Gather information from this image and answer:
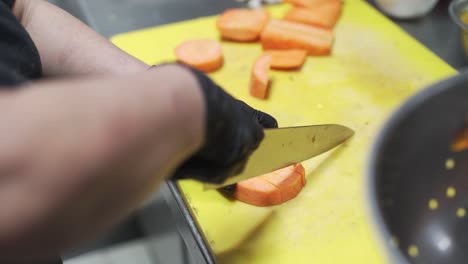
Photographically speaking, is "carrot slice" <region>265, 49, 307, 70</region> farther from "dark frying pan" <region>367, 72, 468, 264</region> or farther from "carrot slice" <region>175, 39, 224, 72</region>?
"dark frying pan" <region>367, 72, 468, 264</region>

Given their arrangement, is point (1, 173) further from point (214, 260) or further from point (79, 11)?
point (79, 11)

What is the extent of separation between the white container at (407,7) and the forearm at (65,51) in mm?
611

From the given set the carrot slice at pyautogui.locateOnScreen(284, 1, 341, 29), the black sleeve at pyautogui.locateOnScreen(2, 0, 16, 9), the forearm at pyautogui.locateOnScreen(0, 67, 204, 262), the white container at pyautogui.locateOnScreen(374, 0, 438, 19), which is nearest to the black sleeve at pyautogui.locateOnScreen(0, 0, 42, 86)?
the black sleeve at pyautogui.locateOnScreen(2, 0, 16, 9)

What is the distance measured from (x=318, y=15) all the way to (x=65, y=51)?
1.80ft

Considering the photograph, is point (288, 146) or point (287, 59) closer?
point (288, 146)

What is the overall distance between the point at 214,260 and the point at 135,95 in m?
0.39

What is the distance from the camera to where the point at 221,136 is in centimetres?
51

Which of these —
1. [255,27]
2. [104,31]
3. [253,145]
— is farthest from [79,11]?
[253,145]

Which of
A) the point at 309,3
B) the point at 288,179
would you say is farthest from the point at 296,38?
the point at 288,179

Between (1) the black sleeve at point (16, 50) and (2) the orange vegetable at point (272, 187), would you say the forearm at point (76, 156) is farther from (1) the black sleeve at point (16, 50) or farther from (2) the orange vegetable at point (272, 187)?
(2) the orange vegetable at point (272, 187)

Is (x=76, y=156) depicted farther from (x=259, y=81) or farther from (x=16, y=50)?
(x=259, y=81)

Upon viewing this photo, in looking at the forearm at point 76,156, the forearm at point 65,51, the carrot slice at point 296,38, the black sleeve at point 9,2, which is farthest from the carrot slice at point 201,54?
the forearm at point 76,156

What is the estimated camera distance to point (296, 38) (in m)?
1.08

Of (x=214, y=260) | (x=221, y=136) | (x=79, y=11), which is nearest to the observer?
(x=221, y=136)
